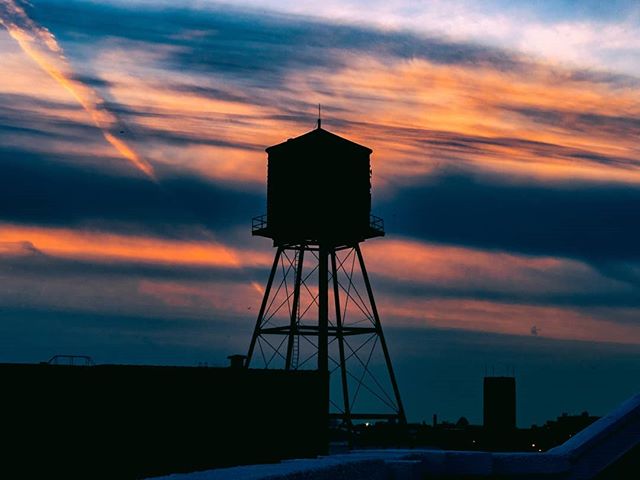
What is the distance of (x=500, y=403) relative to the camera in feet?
51.4

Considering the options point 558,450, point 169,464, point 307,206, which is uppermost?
point 307,206

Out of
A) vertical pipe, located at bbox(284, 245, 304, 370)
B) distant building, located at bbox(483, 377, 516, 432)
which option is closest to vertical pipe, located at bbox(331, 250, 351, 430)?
vertical pipe, located at bbox(284, 245, 304, 370)

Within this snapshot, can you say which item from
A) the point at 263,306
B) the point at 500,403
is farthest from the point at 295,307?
the point at 500,403

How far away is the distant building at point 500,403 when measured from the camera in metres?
15.3

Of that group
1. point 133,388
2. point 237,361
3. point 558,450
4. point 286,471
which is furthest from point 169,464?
point 286,471

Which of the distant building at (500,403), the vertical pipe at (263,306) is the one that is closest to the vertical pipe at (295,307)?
the vertical pipe at (263,306)

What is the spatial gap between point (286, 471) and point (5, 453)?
23471 millimetres

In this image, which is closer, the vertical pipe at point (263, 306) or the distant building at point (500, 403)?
the distant building at point (500, 403)

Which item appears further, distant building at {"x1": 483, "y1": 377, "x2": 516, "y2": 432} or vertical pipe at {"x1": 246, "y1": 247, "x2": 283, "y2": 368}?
vertical pipe at {"x1": 246, "y1": 247, "x2": 283, "y2": 368}

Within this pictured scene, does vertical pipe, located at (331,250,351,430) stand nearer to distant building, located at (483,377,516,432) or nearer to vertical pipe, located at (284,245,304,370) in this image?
vertical pipe, located at (284,245,304,370)

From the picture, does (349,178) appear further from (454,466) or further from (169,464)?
(454,466)

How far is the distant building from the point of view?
1532 cm

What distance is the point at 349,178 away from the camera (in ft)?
160

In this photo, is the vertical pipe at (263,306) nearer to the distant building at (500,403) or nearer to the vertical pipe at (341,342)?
the vertical pipe at (341,342)
